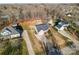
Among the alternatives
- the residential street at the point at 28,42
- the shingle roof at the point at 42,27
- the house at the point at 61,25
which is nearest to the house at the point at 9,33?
the residential street at the point at 28,42

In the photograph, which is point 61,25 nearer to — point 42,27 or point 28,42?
point 42,27

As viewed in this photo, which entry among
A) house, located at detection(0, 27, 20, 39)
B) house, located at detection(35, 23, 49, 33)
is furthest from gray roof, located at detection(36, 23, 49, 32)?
house, located at detection(0, 27, 20, 39)

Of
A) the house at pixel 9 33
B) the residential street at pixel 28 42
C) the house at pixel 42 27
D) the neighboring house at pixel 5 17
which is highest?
the neighboring house at pixel 5 17

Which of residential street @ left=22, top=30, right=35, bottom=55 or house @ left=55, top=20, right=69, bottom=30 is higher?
house @ left=55, top=20, right=69, bottom=30

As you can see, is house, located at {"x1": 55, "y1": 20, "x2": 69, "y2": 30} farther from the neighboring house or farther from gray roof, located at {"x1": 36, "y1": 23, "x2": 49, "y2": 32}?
the neighboring house

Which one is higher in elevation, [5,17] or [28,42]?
[5,17]

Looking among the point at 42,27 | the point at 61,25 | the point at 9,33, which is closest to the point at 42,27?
the point at 42,27

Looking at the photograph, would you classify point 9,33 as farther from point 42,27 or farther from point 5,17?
point 42,27

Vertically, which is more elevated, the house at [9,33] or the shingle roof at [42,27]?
the shingle roof at [42,27]

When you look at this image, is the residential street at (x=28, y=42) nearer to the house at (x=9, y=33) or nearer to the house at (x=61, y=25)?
the house at (x=9, y=33)

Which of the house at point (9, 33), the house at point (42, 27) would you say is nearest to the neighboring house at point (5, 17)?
the house at point (9, 33)
